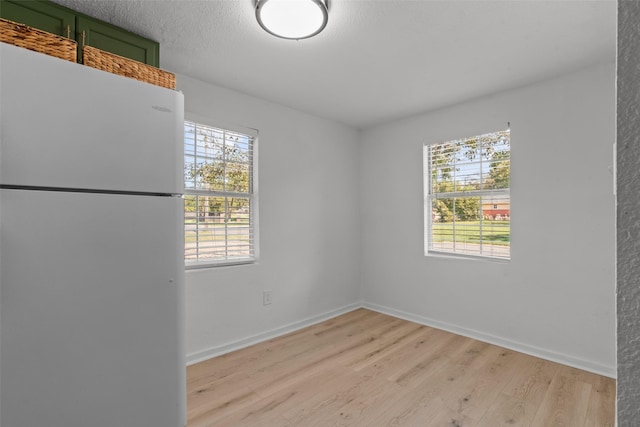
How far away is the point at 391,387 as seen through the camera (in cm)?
211

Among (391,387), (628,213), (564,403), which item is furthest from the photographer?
(391,387)

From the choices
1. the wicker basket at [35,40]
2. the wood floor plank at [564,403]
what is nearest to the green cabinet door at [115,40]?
the wicker basket at [35,40]

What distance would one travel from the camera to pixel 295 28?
1745mm

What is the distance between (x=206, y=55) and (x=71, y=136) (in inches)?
49.8

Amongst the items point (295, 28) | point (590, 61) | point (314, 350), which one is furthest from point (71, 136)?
point (590, 61)

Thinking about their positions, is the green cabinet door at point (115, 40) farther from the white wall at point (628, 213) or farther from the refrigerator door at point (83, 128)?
the white wall at point (628, 213)

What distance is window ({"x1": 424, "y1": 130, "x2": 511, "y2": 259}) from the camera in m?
2.81

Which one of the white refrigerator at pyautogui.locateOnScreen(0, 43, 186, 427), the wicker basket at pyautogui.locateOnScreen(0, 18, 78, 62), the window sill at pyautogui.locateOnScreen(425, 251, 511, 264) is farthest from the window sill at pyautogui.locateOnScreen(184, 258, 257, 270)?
the window sill at pyautogui.locateOnScreen(425, 251, 511, 264)

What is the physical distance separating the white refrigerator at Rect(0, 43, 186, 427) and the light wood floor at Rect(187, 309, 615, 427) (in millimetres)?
684

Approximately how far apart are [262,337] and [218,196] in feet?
4.47

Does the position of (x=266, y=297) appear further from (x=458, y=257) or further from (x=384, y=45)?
(x=384, y=45)

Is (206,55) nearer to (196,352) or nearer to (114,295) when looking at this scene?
(114,295)

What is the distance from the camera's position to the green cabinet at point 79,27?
1.46 meters

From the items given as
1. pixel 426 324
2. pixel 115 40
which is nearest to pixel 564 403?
pixel 426 324
